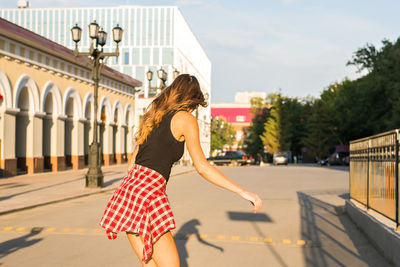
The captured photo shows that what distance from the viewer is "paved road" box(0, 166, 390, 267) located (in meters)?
6.25

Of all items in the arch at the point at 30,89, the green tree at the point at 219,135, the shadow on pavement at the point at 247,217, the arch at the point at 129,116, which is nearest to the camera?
the shadow on pavement at the point at 247,217

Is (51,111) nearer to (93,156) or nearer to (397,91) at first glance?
(93,156)

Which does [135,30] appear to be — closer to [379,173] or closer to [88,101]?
[88,101]

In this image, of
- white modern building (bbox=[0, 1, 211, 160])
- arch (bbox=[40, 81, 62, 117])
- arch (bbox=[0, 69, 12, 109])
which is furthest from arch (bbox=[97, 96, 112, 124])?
white modern building (bbox=[0, 1, 211, 160])

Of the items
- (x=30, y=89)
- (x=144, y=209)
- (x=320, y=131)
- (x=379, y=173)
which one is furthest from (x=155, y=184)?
(x=320, y=131)

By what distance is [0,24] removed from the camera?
2228cm

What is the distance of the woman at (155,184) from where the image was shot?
3217 mm

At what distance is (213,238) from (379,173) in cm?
265

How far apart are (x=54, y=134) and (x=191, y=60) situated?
56.8 meters

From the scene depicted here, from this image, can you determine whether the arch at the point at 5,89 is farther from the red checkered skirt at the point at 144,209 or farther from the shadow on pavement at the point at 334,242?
the red checkered skirt at the point at 144,209

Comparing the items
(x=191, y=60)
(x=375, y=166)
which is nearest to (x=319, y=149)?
(x=191, y=60)

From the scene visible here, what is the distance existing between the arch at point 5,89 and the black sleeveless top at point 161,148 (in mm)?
20915

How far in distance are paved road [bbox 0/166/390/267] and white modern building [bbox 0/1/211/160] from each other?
57.5m

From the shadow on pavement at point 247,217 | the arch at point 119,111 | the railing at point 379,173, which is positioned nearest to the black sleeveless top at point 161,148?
the railing at point 379,173
